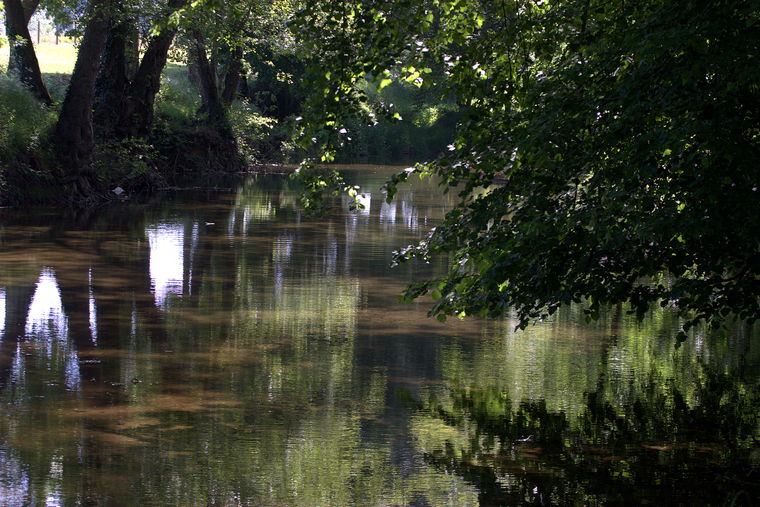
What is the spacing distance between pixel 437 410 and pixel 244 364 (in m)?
2.42

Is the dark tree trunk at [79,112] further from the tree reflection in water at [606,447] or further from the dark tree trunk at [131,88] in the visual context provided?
the tree reflection in water at [606,447]

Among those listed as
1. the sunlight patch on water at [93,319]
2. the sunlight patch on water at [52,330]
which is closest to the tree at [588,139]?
the sunlight patch on water at [52,330]

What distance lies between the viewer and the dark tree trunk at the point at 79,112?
82.3 ft

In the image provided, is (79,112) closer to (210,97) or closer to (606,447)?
(210,97)

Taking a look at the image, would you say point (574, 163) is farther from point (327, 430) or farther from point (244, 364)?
point (244, 364)

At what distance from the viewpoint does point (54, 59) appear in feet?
222

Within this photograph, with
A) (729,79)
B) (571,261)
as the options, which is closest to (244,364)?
(571,261)

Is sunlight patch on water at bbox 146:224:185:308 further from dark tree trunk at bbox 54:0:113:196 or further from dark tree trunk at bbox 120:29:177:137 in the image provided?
dark tree trunk at bbox 120:29:177:137

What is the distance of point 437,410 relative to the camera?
9172mm

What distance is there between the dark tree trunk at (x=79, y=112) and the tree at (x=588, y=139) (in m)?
17.7

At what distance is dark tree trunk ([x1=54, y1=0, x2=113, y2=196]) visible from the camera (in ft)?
82.3

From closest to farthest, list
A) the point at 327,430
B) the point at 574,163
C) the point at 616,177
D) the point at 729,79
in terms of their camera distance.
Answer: the point at 729,79, the point at 616,177, the point at 574,163, the point at 327,430

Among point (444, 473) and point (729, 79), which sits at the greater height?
point (729, 79)

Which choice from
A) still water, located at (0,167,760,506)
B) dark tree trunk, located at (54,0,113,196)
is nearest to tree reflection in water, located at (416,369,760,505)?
still water, located at (0,167,760,506)
